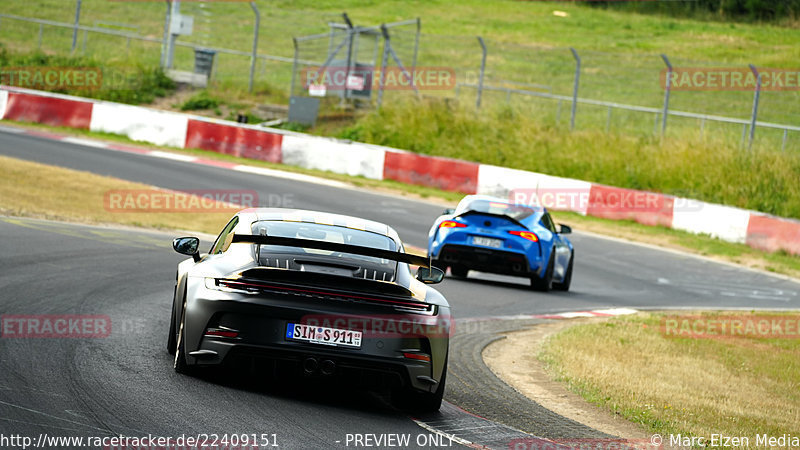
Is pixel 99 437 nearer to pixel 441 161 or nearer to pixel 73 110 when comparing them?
pixel 441 161

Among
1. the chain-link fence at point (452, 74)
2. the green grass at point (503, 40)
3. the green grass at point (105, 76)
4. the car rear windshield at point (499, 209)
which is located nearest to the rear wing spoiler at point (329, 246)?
Result: the car rear windshield at point (499, 209)

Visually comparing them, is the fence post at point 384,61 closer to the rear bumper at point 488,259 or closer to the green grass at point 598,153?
the green grass at point 598,153

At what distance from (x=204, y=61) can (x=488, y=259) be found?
22130 millimetres

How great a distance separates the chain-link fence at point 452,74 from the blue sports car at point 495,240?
478 inches

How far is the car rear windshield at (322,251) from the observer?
23.5ft

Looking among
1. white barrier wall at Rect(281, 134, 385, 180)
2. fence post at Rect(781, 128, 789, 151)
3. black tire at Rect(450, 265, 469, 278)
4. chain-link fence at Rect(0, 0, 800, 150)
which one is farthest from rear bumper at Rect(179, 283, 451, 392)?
fence post at Rect(781, 128, 789, 151)

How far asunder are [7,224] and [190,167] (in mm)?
10053

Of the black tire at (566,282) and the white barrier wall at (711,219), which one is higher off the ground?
the white barrier wall at (711,219)

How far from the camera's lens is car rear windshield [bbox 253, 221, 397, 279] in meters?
7.16

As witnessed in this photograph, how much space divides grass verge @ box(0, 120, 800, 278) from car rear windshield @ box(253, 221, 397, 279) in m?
9.72

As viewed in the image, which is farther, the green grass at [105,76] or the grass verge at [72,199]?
the green grass at [105,76]

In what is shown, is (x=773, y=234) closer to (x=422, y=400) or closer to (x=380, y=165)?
(x=380, y=165)

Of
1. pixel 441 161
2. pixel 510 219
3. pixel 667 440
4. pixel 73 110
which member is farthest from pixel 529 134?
pixel 667 440

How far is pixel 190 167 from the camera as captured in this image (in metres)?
24.8
